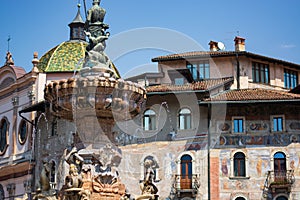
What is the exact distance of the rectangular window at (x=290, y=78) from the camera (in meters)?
36.7

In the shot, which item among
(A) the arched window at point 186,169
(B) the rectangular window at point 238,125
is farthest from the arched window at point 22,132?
(B) the rectangular window at point 238,125

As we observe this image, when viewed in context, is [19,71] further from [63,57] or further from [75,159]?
[75,159]

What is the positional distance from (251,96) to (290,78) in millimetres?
7050

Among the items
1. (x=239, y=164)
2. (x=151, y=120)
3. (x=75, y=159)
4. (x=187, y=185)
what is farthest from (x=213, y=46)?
(x=75, y=159)

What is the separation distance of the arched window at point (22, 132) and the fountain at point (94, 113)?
22505 millimetres

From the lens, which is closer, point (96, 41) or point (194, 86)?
point (96, 41)

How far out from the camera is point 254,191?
29.8 meters

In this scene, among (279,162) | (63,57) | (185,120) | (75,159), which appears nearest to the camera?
(75,159)

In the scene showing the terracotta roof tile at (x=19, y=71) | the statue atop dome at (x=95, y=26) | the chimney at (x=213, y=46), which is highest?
the chimney at (x=213, y=46)

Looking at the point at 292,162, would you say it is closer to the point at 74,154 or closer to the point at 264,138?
the point at 264,138

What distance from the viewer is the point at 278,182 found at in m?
29.5

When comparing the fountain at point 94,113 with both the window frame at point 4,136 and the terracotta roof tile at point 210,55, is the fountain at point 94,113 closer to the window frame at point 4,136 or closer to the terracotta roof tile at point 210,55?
the terracotta roof tile at point 210,55

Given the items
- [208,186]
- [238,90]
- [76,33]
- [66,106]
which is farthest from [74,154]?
[76,33]

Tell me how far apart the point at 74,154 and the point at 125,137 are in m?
18.6
